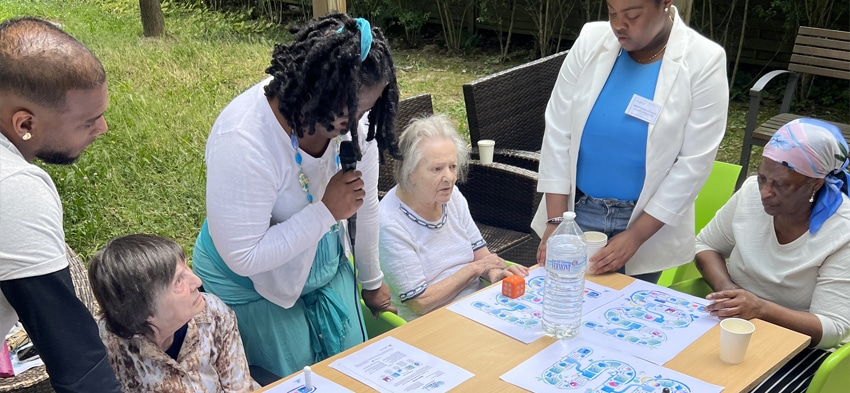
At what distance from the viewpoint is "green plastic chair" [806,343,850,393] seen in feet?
6.38

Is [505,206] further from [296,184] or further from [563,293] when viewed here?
[296,184]

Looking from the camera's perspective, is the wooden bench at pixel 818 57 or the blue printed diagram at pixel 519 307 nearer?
the blue printed diagram at pixel 519 307

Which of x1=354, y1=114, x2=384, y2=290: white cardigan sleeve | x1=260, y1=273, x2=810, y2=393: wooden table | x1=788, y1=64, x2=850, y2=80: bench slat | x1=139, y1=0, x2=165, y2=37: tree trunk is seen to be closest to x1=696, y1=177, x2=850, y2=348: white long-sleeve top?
x1=260, y1=273, x2=810, y2=393: wooden table

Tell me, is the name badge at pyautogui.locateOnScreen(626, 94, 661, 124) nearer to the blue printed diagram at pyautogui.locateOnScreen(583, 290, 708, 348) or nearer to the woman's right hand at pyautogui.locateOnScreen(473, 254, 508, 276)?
the blue printed diagram at pyautogui.locateOnScreen(583, 290, 708, 348)

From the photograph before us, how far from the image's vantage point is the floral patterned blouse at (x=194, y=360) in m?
1.99

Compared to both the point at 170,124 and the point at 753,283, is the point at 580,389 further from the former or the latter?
the point at 170,124

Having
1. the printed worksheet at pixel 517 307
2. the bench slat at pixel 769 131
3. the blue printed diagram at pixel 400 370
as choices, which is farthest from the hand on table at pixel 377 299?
the bench slat at pixel 769 131

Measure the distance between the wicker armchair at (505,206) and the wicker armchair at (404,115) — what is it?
381mm

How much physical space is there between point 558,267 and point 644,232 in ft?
1.86

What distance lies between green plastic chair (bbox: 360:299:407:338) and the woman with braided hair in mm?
207

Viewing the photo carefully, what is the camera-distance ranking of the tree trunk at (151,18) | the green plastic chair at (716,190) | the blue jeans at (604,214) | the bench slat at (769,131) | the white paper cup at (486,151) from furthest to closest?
the tree trunk at (151,18) < the bench slat at (769,131) < the white paper cup at (486,151) < the green plastic chair at (716,190) < the blue jeans at (604,214)

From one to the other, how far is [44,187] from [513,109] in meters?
3.18

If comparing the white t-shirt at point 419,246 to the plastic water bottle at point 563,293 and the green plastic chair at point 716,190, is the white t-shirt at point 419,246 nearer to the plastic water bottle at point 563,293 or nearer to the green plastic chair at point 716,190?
the plastic water bottle at point 563,293

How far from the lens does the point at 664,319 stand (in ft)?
7.36
